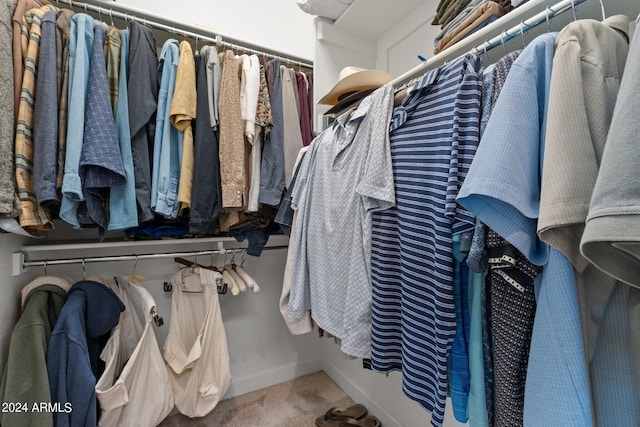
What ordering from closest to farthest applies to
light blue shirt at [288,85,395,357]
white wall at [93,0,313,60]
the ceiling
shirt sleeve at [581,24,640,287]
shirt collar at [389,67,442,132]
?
shirt sleeve at [581,24,640,287], shirt collar at [389,67,442,132], light blue shirt at [288,85,395,357], the ceiling, white wall at [93,0,313,60]

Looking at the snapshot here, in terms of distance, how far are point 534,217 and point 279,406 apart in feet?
5.44

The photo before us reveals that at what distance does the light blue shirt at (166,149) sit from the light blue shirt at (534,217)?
1028 millimetres

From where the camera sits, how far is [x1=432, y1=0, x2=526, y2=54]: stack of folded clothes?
2.40 ft

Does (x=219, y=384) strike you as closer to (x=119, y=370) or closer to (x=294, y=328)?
(x=119, y=370)

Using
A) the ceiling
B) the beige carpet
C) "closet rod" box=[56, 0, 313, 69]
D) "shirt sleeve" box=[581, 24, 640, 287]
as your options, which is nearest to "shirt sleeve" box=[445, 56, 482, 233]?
"shirt sleeve" box=[581, 24, 640, 287]

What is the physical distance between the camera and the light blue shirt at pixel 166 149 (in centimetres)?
105

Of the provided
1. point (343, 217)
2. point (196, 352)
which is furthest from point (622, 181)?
point (196, 352)

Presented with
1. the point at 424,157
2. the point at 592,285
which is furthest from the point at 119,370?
the point at 592,285

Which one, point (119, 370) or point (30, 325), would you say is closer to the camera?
point (30, 325)

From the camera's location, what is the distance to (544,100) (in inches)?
18.4

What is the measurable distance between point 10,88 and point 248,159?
0.75 metres

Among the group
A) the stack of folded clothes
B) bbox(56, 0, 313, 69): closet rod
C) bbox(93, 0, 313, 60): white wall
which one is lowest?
the stack of folded clothes

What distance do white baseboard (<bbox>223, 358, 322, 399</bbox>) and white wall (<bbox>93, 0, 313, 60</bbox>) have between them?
1902 millimetres

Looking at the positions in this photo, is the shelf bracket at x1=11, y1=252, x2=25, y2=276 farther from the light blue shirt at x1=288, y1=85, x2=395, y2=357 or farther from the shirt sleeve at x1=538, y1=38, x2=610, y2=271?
the shirt sleeve at x1=538, y1=38, x2=610, y2=271
